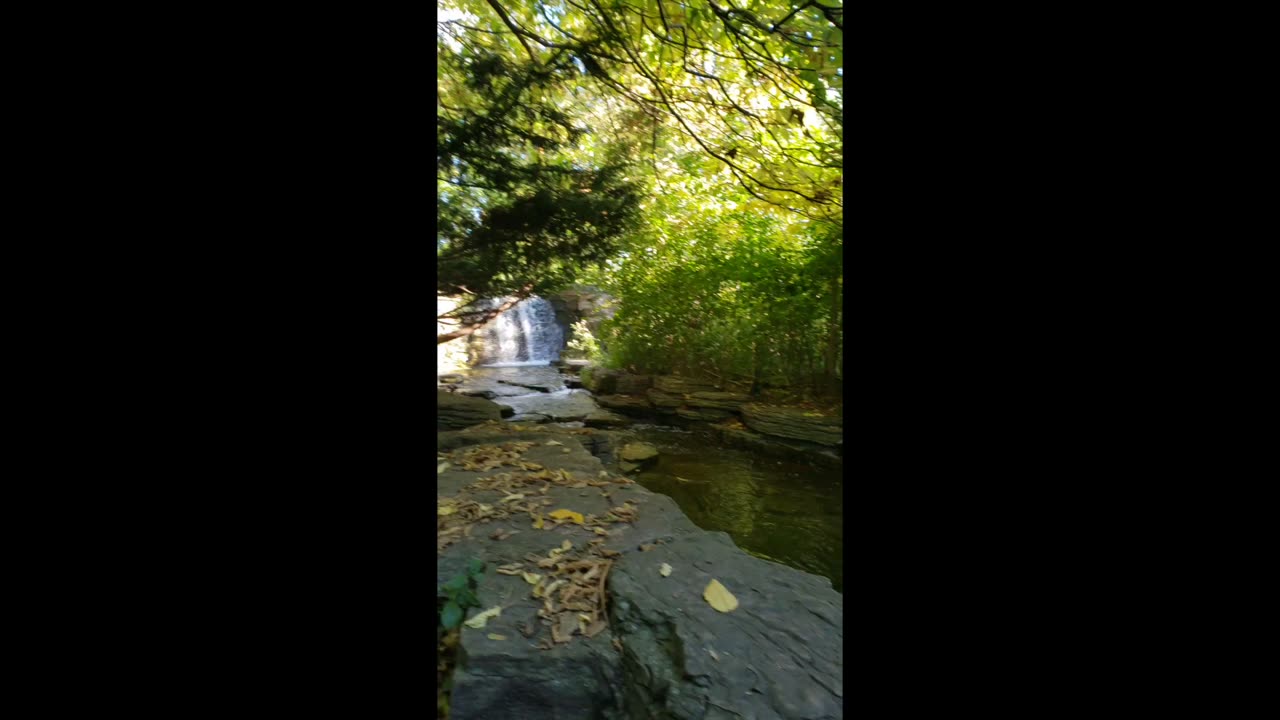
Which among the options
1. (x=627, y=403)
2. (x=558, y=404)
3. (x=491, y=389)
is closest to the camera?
(x=627, y=403)

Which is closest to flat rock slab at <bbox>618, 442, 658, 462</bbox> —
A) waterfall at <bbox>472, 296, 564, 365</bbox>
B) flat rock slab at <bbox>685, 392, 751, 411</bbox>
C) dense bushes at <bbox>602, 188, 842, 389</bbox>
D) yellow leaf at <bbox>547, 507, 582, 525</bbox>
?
flat rock slab at <bbox>685, 392, 751, 411</bbox>

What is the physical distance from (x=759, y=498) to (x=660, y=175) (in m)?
3.08

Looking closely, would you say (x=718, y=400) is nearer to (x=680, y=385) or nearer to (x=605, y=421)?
(x=680, y=385)

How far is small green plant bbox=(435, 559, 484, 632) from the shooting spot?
75.7 inches

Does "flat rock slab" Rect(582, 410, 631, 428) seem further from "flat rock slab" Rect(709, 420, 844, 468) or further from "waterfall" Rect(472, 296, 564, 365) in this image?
"waterfall" Rect(472, 296, 564, 365)

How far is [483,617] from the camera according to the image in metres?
1.96

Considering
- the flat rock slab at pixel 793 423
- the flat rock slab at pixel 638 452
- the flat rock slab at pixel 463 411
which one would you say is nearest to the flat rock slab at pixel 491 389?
the flat rock slab at pixel 463 411

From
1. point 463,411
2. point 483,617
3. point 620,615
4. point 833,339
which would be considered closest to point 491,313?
point 463,411

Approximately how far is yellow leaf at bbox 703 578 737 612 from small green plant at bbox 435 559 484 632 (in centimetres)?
95
